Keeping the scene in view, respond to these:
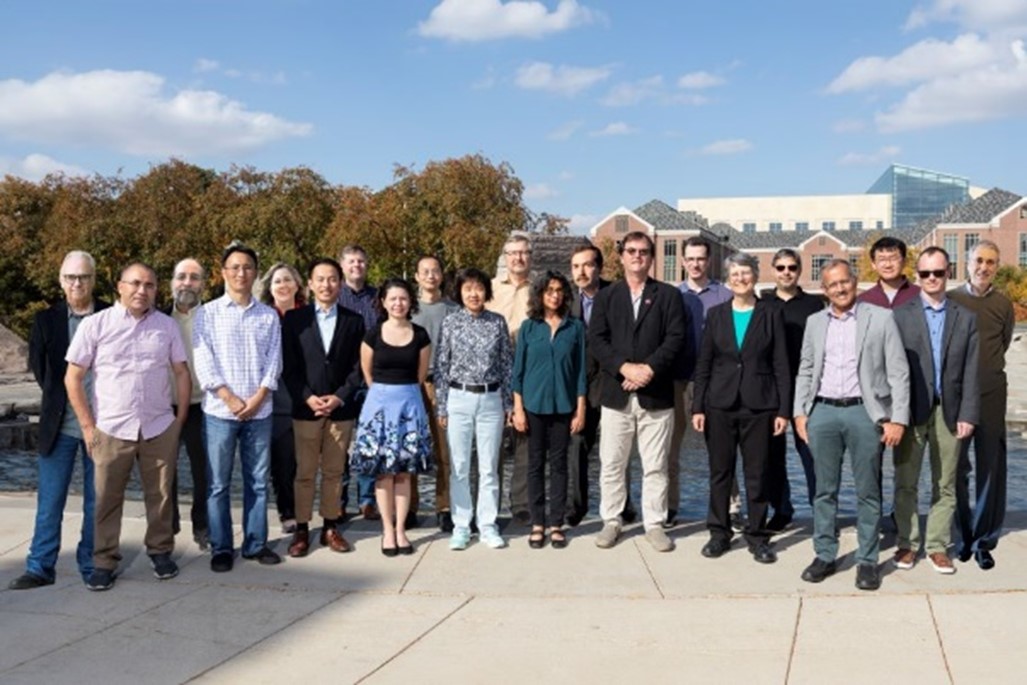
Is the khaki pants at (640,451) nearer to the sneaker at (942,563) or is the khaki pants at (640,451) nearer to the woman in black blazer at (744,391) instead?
the woman in black blazer at (744,391)

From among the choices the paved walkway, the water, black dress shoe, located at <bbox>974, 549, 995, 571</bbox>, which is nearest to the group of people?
black dress shoe, located at <bbox>974, 549, 995, 571</bbox>

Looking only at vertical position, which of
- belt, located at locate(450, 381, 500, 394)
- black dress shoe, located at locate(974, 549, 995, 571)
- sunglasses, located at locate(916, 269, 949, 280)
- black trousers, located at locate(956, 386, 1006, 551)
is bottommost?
black dress shoe, located at locate(974, 549, 995, 571)

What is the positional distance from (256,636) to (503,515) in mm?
3066

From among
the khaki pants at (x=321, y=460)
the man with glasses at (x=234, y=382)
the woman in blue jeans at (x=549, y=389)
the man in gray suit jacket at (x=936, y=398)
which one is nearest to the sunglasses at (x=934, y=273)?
the man in gray suit jacket at (x=936, y=398)

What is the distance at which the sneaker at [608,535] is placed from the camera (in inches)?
250

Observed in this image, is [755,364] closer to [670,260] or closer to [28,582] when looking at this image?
[28,582]

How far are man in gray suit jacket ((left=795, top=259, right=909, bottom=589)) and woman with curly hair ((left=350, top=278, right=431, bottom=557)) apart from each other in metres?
2.46

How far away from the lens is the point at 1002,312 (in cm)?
596

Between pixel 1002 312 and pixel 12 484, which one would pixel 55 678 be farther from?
pixel 12 484

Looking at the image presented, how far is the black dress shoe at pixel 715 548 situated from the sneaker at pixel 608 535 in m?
0.60

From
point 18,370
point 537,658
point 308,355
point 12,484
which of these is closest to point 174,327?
point 308,355

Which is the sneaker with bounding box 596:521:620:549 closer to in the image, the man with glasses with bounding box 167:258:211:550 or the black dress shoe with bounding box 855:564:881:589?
the black dress shoe with bounding box 855:564:881:589

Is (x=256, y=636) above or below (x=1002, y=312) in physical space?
below

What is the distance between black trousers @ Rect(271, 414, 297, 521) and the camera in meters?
6.54
